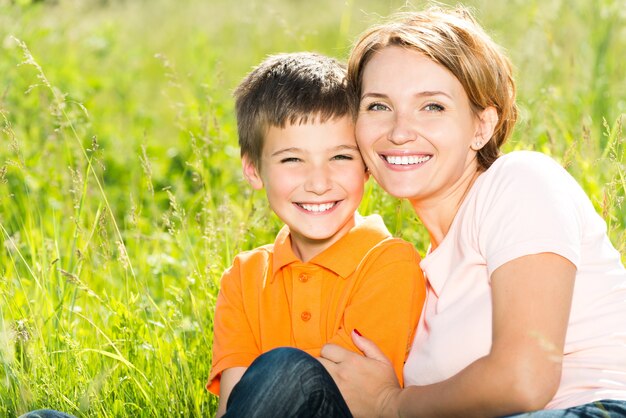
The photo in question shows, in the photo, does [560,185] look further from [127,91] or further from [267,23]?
[267,23]

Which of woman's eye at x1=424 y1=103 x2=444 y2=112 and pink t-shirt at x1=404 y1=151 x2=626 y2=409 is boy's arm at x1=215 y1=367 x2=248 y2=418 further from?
woman's eye at x1=424 y1=103 x2=444 y2=112

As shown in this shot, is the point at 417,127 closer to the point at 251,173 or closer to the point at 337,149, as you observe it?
the point at 337,149

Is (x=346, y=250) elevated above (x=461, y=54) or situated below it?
below

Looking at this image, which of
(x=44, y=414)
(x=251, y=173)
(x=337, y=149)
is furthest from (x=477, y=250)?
(x=44, y=414)

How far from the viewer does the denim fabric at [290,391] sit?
2145 mm

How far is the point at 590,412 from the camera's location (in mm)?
1999

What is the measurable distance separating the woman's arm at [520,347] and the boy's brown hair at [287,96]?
783mm

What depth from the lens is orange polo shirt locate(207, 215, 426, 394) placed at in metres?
2.47

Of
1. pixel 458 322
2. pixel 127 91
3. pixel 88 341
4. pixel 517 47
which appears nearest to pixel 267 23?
pixel 127 91

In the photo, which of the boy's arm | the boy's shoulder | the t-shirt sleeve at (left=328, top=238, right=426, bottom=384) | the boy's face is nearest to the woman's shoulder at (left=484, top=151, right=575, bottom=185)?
the t-shirt sleeve at (left=328, top=238, right=426, bottom=384)

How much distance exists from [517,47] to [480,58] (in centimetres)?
271

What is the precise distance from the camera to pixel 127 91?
20.5ft

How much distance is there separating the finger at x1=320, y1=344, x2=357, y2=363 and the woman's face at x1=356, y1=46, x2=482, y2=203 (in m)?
0.44

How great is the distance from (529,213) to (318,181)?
68 centimetres
